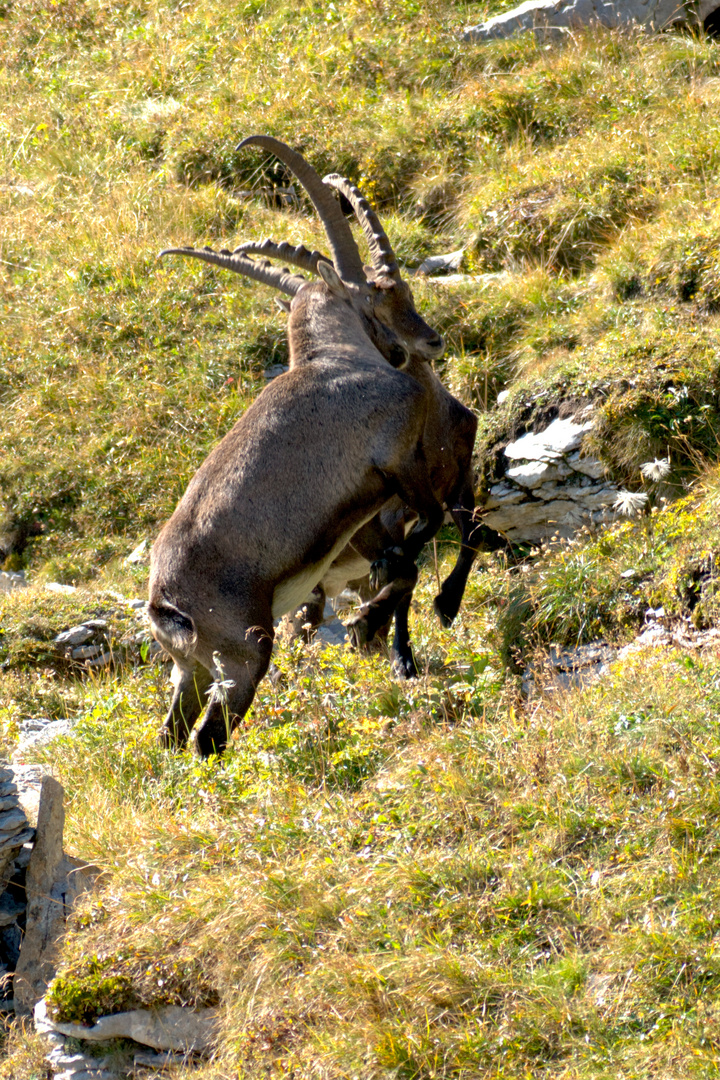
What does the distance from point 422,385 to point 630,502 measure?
1762mm

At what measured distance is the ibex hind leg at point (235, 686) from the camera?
625 centimetres

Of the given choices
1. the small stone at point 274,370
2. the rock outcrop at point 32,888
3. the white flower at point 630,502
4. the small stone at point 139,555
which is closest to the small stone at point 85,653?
the small stone at point 139,555

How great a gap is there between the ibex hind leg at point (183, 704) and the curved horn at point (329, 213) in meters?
3.37

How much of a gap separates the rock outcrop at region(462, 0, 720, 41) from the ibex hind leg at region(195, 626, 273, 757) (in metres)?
10.1

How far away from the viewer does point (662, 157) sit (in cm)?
1065

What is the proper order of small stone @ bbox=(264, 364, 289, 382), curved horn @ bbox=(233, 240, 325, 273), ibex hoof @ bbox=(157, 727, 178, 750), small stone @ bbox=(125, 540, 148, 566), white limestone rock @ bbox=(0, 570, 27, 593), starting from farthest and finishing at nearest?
small stone @ bbox=(264, 364, 289, 382) → white limestone rock @ bbox=(0, 570, 27, 593) → small stone @ bbox=(125, 540, 148, 566) → curved horn @ bbox=(233, 240, 325, 273) → ibex hoof @ bbox=(157, 727, 178, 750)

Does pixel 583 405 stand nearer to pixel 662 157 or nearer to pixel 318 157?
pixel 662 157

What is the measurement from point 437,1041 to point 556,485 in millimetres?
5381

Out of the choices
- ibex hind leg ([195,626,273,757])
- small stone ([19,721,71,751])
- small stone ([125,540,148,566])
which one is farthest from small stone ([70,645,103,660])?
ibex hind leg ([195,626,273,757])

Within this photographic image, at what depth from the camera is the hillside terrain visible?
3.98m

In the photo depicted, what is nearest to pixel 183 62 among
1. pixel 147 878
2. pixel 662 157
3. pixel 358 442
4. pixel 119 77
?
pixel 119 77

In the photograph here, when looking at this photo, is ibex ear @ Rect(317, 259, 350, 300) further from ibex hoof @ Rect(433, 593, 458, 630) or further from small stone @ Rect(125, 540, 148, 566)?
small stone @ Rect(125, 540, 148, 566)

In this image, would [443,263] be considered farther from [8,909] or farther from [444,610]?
[8,909]

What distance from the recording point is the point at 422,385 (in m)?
7.49
